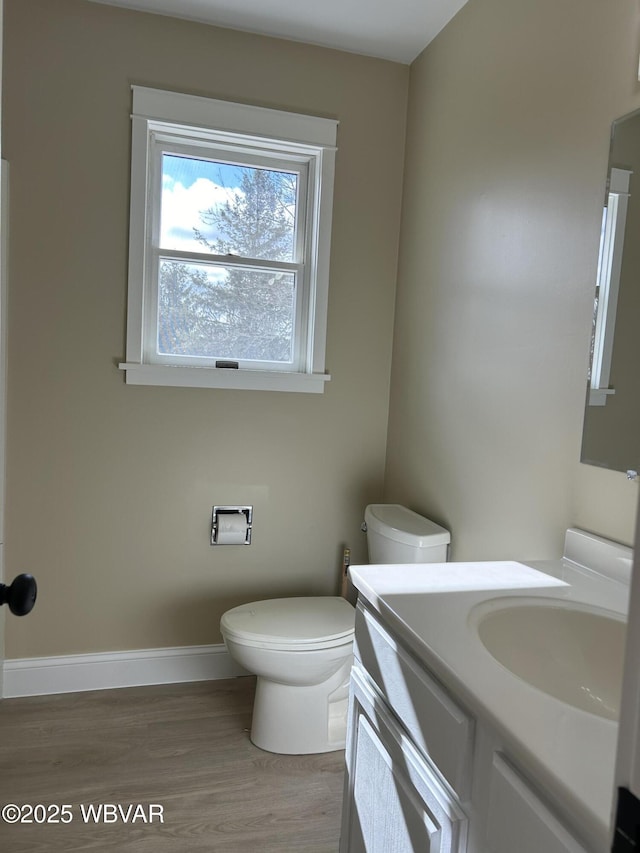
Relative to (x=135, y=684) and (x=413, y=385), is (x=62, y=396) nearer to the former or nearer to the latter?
(x=135, y=684)

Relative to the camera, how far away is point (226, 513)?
8.59 feet

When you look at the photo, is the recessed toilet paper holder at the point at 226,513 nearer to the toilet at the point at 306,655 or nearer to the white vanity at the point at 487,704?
the toilet at the point at 306,655

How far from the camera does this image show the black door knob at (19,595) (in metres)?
0.91

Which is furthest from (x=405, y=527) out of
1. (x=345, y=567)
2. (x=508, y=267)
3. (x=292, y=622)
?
(x=508, y=267)

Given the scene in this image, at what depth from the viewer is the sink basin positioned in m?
1.16

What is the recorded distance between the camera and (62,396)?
2402 millimetres

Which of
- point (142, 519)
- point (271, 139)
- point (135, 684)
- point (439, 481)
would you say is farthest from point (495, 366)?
point (135, 684)

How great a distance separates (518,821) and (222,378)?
6.48ft

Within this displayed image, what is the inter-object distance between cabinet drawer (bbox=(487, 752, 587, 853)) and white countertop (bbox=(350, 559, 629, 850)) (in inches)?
1.6

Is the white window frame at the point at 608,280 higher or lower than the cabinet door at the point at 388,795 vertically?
higher

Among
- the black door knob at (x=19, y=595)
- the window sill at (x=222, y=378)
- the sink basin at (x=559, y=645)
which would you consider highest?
the window sill at (x=222, y=378)

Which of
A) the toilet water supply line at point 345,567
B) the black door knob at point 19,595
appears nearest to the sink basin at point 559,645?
the black door knob at point 19,595

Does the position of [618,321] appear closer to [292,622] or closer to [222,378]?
[292,622]

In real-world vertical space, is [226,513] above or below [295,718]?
above
